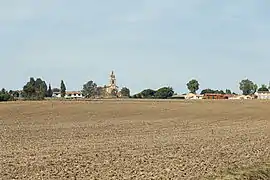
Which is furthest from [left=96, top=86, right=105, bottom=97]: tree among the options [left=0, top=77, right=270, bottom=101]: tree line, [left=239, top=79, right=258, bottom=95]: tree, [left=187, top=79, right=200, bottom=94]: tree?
[left=239, top=79, right=258, bottom=95]: tree

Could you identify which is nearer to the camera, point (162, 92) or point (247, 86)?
point (162, 92)

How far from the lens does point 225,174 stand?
14.6 metres

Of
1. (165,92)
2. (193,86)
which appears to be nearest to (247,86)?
(193,86)

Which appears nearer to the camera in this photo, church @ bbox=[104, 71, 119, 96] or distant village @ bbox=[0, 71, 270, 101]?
distant village @ bbox=[0, 71, 270, 101]

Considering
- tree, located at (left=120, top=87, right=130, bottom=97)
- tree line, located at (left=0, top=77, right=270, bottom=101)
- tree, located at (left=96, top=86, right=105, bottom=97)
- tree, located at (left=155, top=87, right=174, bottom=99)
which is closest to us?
tree line, located at (left=0, top=77, right=270, bottom=101)

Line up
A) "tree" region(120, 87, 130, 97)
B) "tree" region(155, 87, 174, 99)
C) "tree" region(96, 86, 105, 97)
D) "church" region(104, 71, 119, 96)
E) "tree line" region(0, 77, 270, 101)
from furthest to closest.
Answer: "tree" region(96, 86, 105, 97), "church" region(104, 71, 119, 96), "tree" region(120, 87, 130, 97), "tree" region(155, 87, 174, 99), "tree line" region(0, 77, 270, 101)

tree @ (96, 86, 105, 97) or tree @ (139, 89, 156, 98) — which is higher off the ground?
tree @ (96, 86, 105, 97)

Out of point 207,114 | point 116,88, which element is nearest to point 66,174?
point 207,114

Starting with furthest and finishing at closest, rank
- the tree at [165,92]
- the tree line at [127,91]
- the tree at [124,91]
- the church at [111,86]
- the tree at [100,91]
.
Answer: the tree at [100,91] → the church at [111,86] → the tree at [124,91] → the tree at [165,92] → the tree line at [127,91]

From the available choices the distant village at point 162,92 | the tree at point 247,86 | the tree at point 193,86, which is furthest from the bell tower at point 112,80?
the tree at point 247,86

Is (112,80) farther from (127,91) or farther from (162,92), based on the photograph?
(162,92)

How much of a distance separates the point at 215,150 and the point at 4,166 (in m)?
9.39

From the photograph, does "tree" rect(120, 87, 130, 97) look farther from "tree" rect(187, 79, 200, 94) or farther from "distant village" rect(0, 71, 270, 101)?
"tree" rect(187, 79, 200, 94)

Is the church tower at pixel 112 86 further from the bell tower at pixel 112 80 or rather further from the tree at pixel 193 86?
the tree at pixel 193 86
